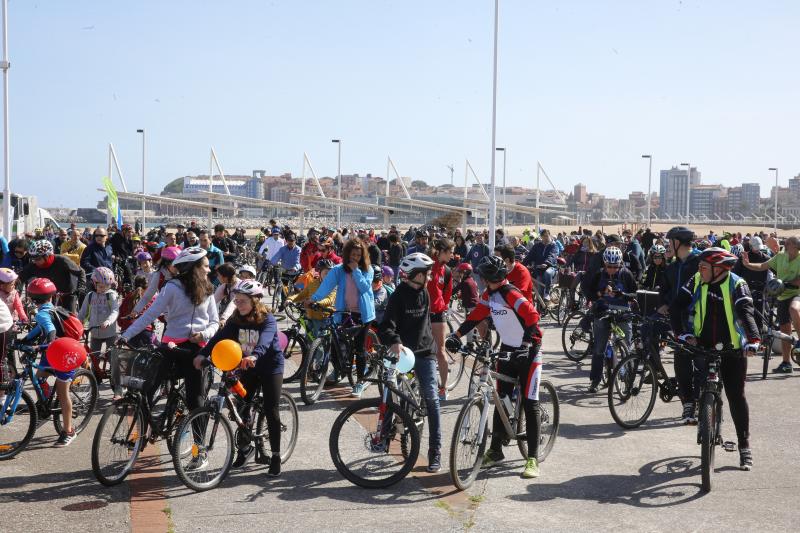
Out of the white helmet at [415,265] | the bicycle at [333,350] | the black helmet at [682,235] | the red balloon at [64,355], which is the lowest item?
the bicycle at [333,350]

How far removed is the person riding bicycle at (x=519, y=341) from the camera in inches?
265

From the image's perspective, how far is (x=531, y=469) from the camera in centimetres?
678

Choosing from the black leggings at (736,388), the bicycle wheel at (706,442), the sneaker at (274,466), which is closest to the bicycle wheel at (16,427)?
the sneaker at (274,466)

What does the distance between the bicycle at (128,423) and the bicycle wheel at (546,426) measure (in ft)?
8.77

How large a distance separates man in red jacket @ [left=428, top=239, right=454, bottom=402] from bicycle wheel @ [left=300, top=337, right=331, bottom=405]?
3.83 ft

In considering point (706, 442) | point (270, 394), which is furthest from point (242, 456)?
point (706, 442)

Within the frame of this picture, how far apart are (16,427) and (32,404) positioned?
0.83 m

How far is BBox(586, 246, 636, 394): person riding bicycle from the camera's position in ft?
32.3

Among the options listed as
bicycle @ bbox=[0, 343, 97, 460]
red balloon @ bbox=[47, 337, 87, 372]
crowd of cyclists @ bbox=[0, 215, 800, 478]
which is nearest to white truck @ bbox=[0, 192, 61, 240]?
crowd of cyclists @ bbox=[0, 215, 800, 478]

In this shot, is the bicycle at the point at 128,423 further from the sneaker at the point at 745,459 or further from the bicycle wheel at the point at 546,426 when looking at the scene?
the sneaker at the point at 745,459

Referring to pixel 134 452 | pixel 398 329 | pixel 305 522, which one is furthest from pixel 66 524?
pixel 398 329

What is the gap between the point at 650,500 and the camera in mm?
6301

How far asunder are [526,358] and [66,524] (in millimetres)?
3397

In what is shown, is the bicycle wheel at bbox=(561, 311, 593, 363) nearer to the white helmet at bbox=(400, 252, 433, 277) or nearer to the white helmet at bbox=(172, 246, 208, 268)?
the white helmet at bbox=(400, 252, 433, 277)
